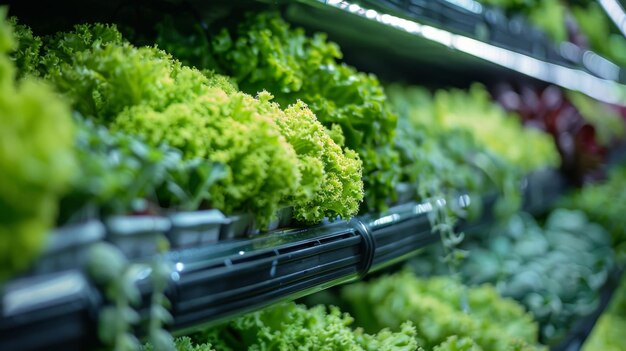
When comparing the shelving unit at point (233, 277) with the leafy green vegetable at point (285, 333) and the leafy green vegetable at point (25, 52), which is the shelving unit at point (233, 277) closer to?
the leafy green vegetable at point (285, 333)

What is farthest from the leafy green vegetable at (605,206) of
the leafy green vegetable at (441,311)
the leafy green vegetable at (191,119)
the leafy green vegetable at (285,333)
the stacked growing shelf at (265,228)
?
the leafy green vegetable at (191,119)

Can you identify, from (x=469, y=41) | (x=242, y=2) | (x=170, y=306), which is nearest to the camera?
(x=170, y=306)

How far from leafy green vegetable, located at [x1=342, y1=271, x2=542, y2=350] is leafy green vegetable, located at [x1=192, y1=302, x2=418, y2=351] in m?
0.28

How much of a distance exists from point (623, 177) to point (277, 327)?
3137 millimetres

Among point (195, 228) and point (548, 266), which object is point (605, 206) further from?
point (195, 228)

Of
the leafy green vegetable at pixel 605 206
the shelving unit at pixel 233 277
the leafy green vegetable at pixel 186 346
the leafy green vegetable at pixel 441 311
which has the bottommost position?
the leafy green vegetable at pixel 605 206

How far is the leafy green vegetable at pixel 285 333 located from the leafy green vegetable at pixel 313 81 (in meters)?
0.33

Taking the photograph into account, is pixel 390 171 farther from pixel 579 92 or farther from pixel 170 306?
pixel 579 92

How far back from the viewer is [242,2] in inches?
64.5

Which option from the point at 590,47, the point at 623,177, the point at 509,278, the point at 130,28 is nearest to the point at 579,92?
the point at 590,47

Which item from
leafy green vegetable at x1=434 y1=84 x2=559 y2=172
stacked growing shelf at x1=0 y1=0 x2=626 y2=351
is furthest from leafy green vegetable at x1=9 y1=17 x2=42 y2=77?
leafy green vegetable at x1=434 y1=84 x2=559 y2=172

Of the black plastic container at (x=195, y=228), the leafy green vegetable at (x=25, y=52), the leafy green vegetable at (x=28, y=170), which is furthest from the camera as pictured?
the leafy green vegetable at (x=25, y=52)

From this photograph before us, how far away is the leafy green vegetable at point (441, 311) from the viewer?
1.80 m

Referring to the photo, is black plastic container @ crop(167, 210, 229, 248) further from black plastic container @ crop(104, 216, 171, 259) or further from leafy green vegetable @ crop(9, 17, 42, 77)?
leafy green vegetable @ crop(9, 17, 42, 77)
